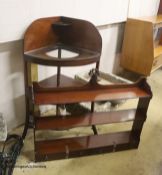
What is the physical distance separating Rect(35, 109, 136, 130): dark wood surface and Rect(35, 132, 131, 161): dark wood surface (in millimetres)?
173

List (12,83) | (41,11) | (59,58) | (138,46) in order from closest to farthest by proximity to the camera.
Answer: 1. (59,58)
2. (41,11)
3. (12,83)
4. (138,46)

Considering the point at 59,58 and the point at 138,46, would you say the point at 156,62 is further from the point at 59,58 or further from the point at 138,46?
the point at 59,58

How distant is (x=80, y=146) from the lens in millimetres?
1635

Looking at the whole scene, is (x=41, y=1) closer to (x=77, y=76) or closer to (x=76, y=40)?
(x=76, y=40)

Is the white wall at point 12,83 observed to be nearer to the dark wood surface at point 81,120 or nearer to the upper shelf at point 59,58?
the upper shelf at point 59,58

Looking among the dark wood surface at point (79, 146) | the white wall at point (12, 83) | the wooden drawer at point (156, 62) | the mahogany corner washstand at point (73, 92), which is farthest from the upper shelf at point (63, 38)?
the wooden drawer at point (156, 62)

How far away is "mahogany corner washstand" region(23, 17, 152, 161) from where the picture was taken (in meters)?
1.46

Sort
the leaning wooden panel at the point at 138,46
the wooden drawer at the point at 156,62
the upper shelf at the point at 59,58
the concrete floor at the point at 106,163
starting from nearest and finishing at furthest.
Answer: the upper shelf at the point at 59,58 → the concrete floor at the point at 106,163 → the leaning wooden panel at the point at 138,46 → the wooden drawer at the point at 156,62

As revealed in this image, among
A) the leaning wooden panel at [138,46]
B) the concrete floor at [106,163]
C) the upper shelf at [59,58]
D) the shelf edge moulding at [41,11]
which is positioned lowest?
the concrete floor at [106,163]

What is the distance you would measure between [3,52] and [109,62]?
58.4 inches

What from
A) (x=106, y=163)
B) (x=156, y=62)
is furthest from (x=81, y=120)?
(x=156, y=62)

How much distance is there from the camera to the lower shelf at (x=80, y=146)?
157 centimetres

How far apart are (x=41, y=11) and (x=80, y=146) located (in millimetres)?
994

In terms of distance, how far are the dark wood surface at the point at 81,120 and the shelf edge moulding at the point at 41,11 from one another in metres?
0.59
